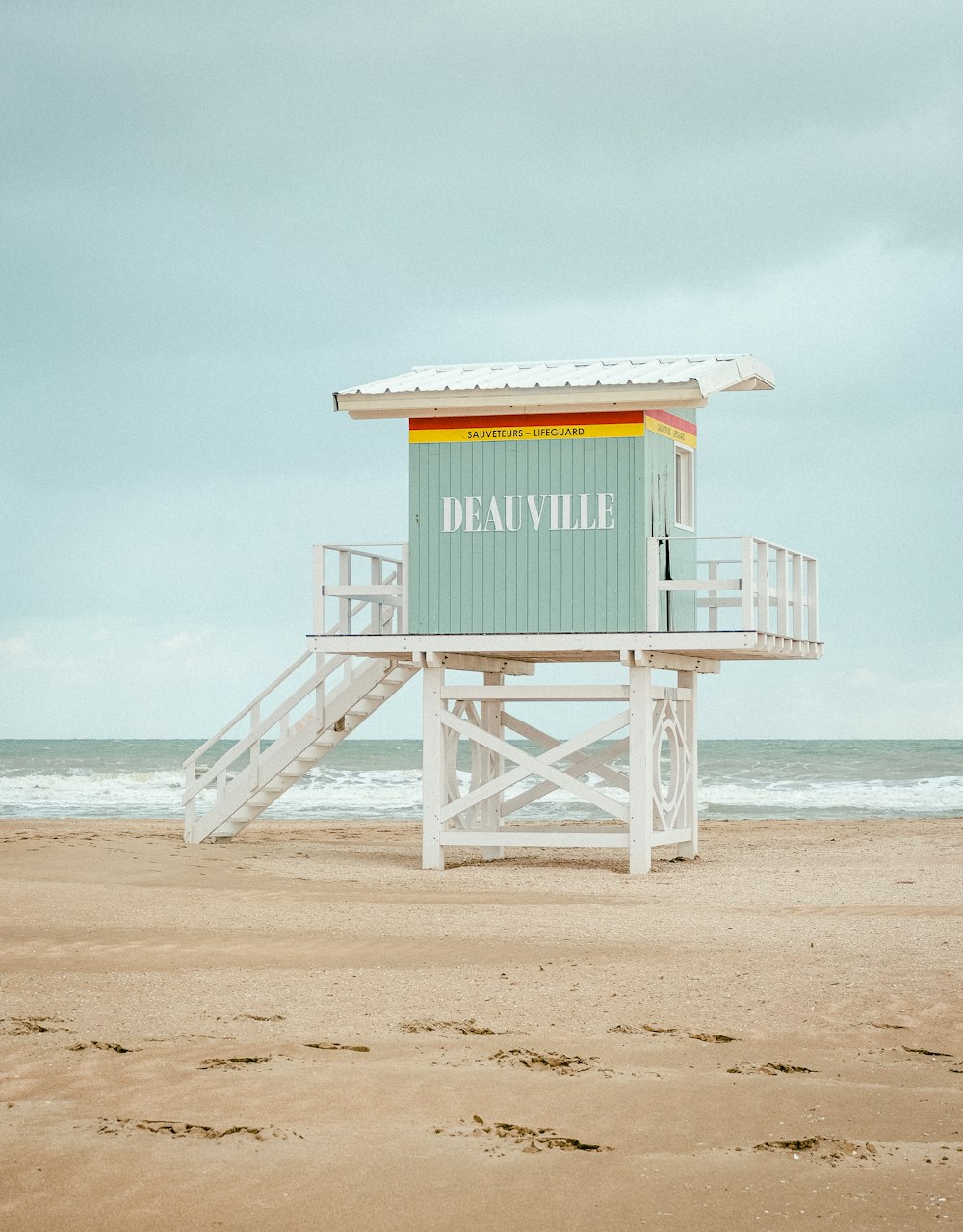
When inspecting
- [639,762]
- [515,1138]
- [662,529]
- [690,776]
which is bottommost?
[515,1138]

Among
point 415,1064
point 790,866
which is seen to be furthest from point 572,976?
point 790,866

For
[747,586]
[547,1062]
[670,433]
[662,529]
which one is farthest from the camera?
[670,433]

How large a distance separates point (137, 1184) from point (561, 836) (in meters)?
12.7

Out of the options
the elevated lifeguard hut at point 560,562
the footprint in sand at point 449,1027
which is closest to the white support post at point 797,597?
the elevated lifeguard hut at point 560,562

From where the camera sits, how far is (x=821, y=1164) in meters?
6.63

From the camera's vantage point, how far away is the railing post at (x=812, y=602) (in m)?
20.6

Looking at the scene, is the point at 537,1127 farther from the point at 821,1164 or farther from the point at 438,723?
the point at 438,723

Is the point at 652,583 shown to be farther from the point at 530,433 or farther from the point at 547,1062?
the point at 547,1062

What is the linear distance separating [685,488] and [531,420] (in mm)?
2451

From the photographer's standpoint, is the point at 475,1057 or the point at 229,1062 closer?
the point at 229,1062

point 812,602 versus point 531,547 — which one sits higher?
point 531,547

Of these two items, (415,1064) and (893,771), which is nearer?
(415,1064)

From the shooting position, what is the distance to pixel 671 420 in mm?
19375

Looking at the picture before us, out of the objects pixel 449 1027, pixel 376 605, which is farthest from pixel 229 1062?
pixel 376 605
